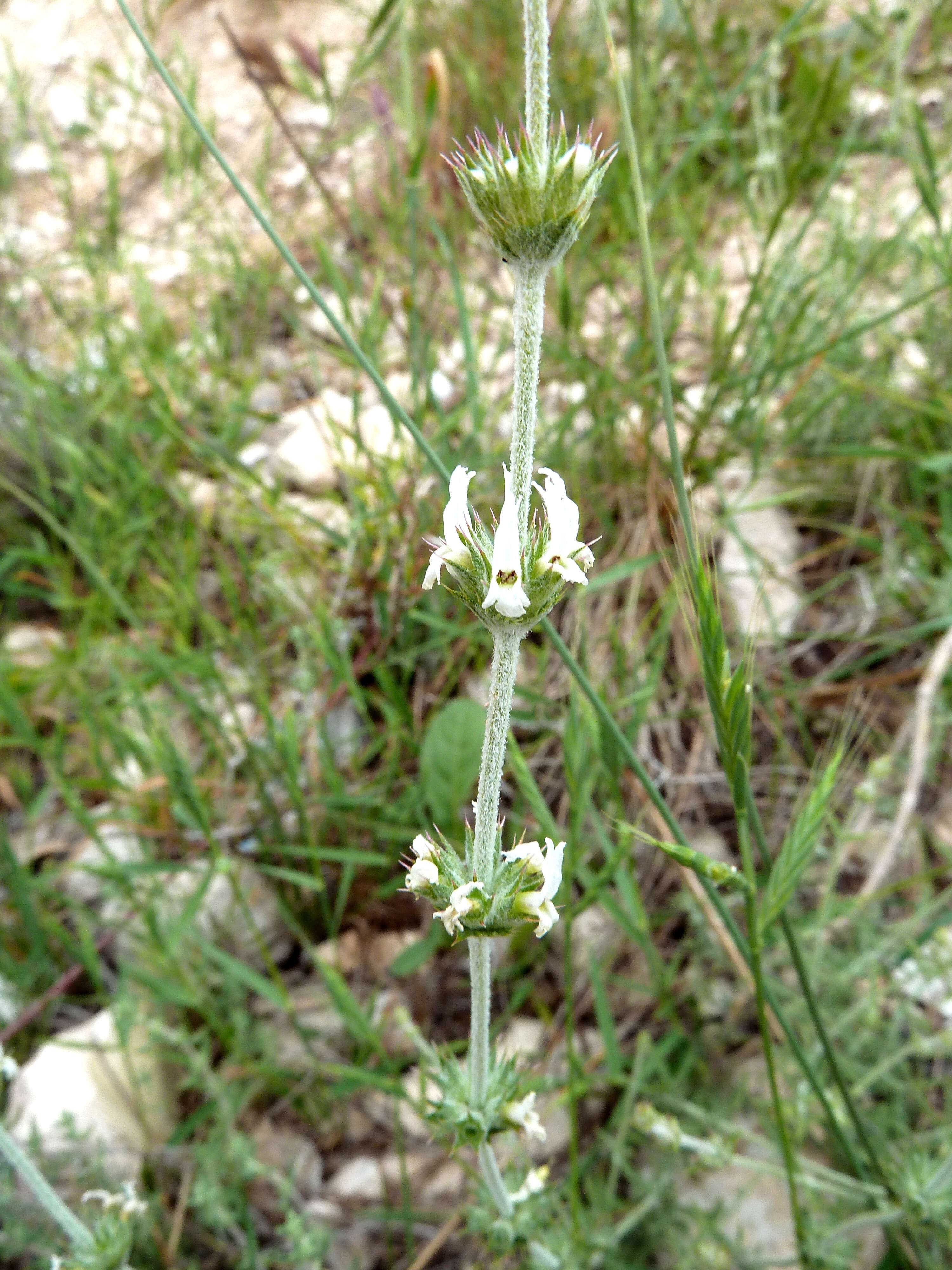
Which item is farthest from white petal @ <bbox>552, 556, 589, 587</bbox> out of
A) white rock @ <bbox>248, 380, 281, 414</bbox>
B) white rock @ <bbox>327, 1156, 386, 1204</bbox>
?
white rock @ <bbox>248, 380, 281, 414</bbox>

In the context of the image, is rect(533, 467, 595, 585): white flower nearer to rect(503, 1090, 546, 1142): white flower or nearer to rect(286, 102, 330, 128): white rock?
rect(503, 1090, 546, 1142): white flower

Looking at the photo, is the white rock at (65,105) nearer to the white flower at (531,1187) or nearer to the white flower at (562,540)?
the white flower at (562,540)

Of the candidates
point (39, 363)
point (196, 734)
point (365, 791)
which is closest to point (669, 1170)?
point (365, 791)

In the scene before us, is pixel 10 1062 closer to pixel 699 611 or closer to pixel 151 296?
pixel 699 611

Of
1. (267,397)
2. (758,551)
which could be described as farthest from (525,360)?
(267,397)

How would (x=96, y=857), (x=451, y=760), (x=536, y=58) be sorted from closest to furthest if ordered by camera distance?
(x=536, y=58) → (x=451, y=760) → (x=96, y=857)

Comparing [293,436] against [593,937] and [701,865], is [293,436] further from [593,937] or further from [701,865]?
[701,865]
